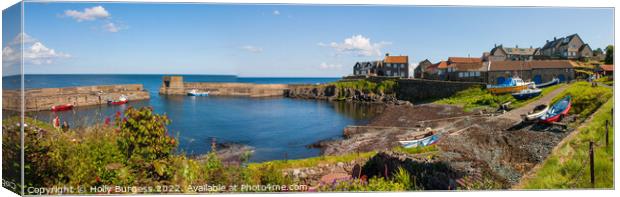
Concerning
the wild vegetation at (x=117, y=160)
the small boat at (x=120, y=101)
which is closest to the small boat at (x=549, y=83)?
the wild vegetation at (x=117, y=160)

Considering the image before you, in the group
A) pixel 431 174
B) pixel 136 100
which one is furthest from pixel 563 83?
pixel 136 100

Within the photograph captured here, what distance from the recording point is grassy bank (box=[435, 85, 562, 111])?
10.4m

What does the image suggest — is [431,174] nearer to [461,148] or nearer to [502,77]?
[461,148]

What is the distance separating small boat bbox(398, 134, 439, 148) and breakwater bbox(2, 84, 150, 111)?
651 centimetres

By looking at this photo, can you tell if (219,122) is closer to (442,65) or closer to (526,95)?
(442,65)

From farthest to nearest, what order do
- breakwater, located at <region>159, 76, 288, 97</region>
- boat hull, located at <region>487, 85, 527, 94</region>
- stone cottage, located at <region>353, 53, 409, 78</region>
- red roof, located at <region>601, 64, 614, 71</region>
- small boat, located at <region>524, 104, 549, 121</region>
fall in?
stone cottage, located at <region>353, 53, 409, 78</region> → breakwater, located at <region>159, 76, 288, 97</region> → boat hull, located at <region>487, 85, 527, 94</region> → small boat, located at <region>524, 104, 549, 121</region> → red roof, located at <region>601, 64, 614, 71</region>

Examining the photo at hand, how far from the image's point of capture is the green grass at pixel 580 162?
28.9 feet

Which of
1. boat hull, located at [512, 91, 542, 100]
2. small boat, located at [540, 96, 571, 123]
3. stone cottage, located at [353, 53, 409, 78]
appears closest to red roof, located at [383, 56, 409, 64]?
stone cottage, located at [353, 53, 409, 78]

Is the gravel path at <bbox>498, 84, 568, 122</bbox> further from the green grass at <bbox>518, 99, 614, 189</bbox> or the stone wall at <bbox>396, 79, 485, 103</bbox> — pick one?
the stone wall at <bbox>396, 79, 485, 103</bbox>

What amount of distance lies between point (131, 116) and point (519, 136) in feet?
27.1

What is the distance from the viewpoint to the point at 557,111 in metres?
9.84

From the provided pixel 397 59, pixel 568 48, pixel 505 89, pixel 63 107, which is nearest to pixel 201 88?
pixel 63 107

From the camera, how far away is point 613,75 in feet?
30.4

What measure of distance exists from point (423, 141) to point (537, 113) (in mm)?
2627
